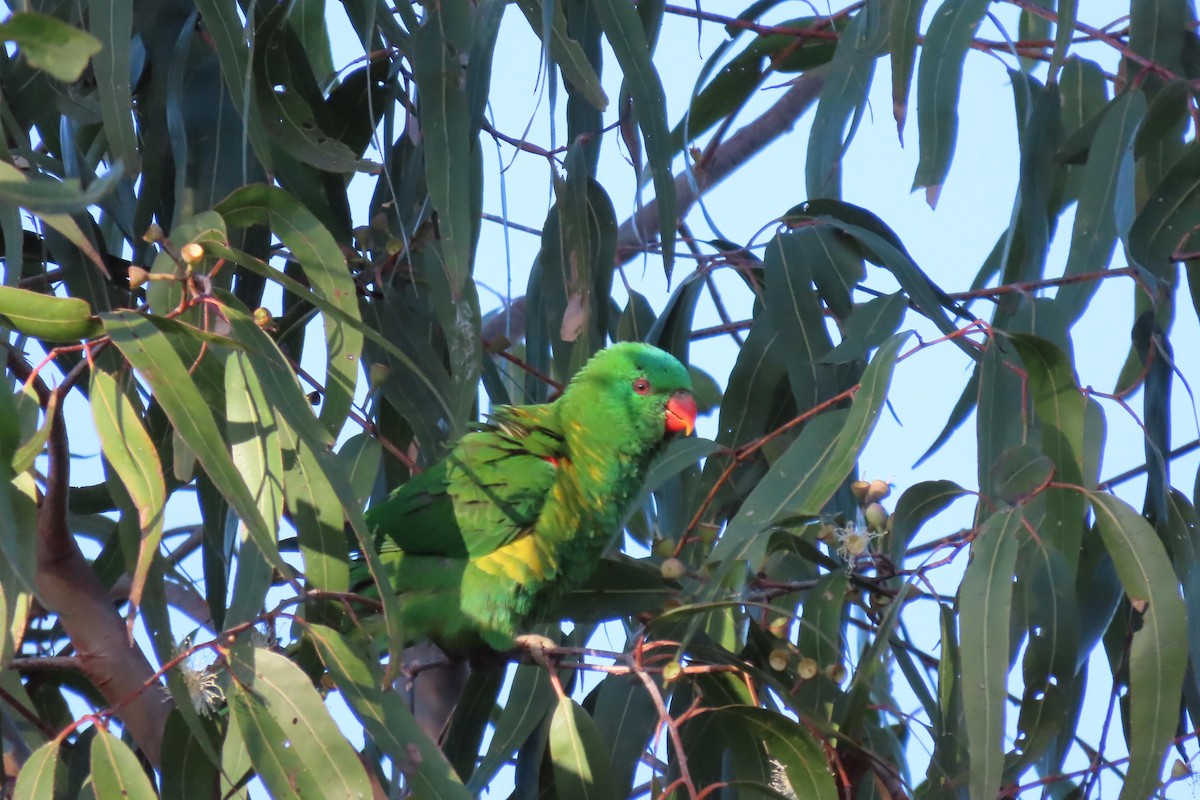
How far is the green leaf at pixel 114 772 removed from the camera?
1505 millimetres

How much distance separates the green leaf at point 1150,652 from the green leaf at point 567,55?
3.45ft

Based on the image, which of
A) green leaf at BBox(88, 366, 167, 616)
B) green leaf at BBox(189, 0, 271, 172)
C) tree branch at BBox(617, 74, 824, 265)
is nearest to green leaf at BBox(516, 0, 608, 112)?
green leaf at BBox(189, 0, 271, 172)

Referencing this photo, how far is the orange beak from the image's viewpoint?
2.62m

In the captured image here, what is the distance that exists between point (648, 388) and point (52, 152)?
4.02 feet

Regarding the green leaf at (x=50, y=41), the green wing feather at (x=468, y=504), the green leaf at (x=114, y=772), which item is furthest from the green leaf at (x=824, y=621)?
the green leaf at (x=50, y=41)

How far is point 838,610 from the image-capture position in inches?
76.4

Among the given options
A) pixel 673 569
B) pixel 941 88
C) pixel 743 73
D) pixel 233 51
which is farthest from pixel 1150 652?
pixel 743 73

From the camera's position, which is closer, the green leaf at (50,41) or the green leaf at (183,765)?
the green leaf at (50,41)

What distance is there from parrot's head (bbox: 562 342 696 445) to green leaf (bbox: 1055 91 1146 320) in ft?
2.52

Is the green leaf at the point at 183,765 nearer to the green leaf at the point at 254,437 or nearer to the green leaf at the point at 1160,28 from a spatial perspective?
the green leaf at the point at 254,437

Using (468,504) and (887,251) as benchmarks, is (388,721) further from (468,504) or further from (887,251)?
Result: (887,251)

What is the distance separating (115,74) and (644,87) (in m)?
0.86

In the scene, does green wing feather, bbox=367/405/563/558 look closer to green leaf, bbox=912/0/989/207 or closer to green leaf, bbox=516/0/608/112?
green leaf, bbox=516/0/608/112

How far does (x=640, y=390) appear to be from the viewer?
2605mm
